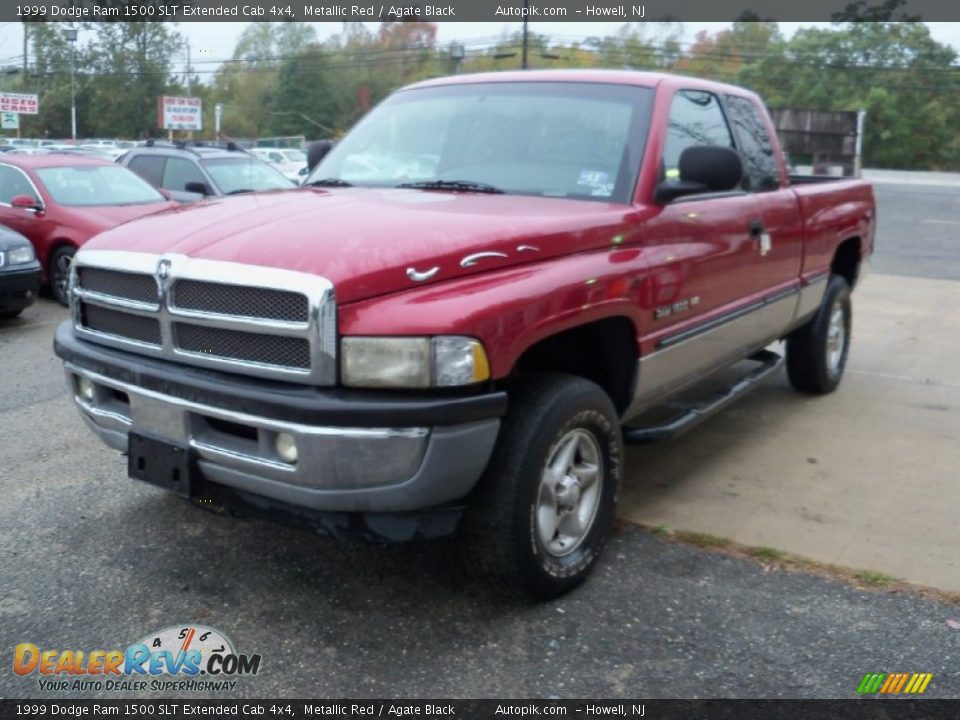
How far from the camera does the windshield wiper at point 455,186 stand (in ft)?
13.6

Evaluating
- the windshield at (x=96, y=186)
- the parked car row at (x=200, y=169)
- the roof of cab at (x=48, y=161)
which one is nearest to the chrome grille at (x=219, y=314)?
the windshield at (x=96, y=186)

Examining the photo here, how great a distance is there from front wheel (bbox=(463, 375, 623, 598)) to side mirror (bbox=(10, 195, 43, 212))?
27.8 feet

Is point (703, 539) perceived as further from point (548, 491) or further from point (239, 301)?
point (239, 301)

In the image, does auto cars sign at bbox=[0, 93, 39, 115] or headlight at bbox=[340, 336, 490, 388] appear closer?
headlight at bbox=[340, 336, 490, 388]

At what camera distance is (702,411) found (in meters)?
4.70

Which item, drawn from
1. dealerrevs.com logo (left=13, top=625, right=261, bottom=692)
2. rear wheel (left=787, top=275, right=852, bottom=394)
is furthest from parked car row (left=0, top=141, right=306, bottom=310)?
dealerrevs.com logo (left=13, top=625, right=261, bottom=692)

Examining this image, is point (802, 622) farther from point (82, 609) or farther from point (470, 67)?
point (470, 67)

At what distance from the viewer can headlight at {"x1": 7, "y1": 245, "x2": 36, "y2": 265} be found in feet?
29.1

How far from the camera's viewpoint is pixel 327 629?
3.43m

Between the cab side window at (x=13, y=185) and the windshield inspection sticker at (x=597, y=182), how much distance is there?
8.30m

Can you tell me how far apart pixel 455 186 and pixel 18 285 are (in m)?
6.23

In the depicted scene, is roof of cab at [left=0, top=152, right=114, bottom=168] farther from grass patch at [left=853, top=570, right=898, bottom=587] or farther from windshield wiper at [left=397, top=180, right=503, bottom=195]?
grass patch at [left=853, top=570, right=898, bottom=587]

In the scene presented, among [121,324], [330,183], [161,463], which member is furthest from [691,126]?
[161,463]

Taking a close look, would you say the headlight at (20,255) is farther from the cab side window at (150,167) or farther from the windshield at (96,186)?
the cab side window at (150,167)
